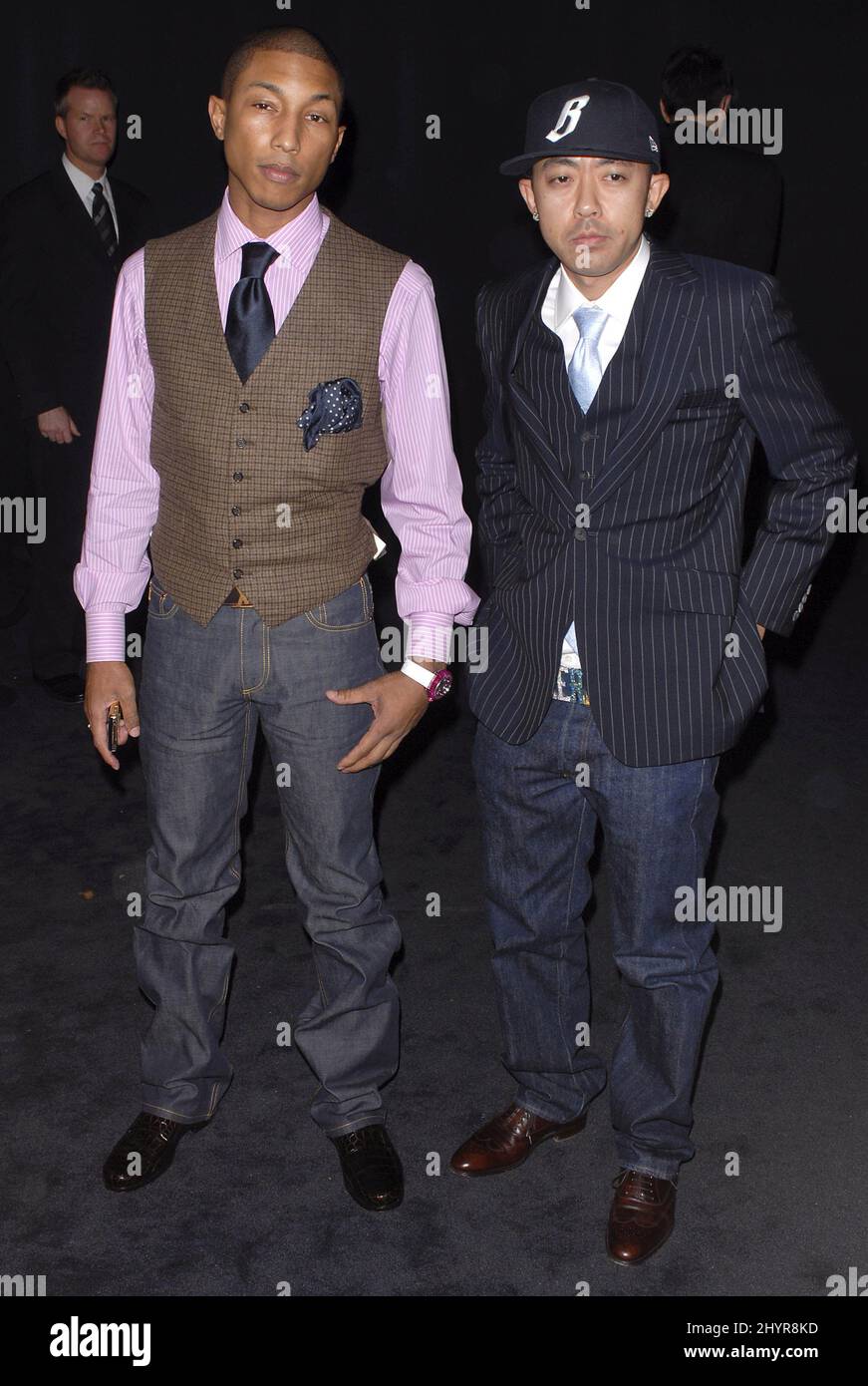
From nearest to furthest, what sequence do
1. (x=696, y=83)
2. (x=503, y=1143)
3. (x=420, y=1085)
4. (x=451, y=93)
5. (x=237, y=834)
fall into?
(x=237, y=834)
(x=503, y=1143)
(x=420, y=1085)
(x=696, y=83)
(x=451, y=93)

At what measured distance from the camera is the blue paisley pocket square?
2.14 metres

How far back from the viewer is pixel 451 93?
5.95 metres

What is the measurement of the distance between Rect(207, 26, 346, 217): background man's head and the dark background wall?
3.91 metres

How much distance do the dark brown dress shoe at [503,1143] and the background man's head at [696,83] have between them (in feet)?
9.47

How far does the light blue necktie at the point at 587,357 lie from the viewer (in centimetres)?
207

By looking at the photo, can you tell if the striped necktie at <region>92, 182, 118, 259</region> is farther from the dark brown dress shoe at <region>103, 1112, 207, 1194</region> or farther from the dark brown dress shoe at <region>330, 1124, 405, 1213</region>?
the dark brown dress shoe at <region>330, 1124, 405, 1213</region>


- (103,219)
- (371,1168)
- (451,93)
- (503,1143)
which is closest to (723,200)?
(103,219)

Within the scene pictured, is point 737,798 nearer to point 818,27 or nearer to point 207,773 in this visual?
point 207,773

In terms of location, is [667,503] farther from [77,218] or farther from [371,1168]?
[77,218]

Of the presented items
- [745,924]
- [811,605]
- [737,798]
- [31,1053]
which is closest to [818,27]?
[811,605]

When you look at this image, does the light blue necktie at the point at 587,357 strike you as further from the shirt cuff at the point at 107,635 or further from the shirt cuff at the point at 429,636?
the shirt cuff at the point at 107,635

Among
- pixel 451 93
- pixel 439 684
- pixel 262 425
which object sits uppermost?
pixel 451 93

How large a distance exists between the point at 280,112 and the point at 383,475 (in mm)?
534

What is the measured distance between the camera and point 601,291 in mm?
2045
